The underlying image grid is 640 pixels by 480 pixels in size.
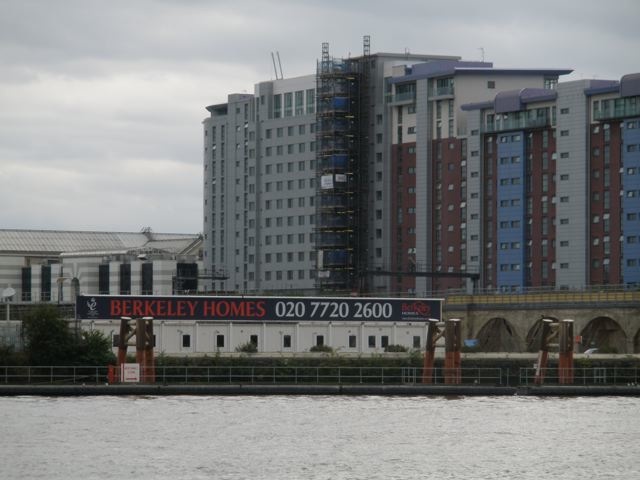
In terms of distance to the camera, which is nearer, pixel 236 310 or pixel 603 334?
pixel 236 310

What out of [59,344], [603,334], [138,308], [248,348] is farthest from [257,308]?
[603,334]

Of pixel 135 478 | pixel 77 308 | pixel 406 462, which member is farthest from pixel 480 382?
pixel 135 478

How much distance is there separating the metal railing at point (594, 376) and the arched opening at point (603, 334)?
3083 cm

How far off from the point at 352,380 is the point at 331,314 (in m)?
16.0

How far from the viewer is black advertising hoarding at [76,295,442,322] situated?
4943 inches

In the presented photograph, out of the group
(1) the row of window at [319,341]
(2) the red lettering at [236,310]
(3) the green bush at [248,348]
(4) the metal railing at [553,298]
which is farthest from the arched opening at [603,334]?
(3) the green bush at [248,348]

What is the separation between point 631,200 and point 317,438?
301 ft

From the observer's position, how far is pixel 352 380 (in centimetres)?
11475

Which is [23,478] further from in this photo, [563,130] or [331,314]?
[563,130]

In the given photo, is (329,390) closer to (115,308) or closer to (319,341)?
(319,341)

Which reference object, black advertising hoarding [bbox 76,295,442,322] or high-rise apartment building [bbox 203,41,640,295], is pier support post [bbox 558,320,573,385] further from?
high-rise apartment building [bbox 203,41,640,295]

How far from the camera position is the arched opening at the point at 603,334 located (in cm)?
15050

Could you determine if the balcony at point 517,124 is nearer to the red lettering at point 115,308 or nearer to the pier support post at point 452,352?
the red lettering at point 115,308

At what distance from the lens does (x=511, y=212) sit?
184 meters
